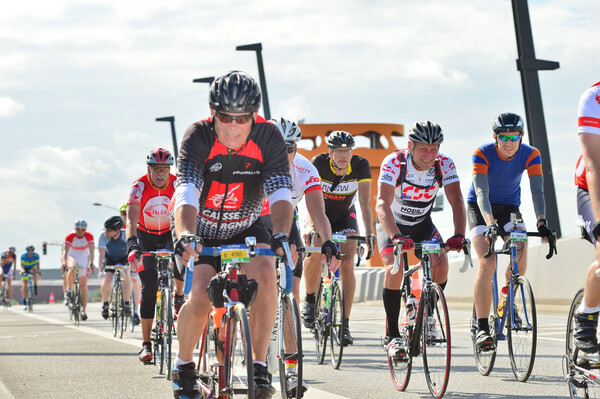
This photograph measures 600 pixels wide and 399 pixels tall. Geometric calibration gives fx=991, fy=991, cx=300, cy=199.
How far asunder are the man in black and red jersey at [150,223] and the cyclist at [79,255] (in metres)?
10.1

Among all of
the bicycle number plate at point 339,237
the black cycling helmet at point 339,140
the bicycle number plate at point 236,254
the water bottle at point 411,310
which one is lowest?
the water bottle at point 411,310

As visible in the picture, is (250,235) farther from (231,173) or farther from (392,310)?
(392,310)

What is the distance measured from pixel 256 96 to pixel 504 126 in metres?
3.58

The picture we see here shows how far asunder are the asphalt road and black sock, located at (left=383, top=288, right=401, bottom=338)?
451 millimetres

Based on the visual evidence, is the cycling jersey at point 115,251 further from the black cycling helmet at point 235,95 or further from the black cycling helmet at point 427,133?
the black cycling helmet at point 235,95

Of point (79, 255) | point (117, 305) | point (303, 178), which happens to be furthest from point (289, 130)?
point (79, 255)

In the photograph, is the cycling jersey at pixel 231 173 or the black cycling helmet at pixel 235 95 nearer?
the black cycling helmet at pixel 235 95

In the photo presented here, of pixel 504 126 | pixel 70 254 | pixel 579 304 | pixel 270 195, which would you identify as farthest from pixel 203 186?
pixel 70 254

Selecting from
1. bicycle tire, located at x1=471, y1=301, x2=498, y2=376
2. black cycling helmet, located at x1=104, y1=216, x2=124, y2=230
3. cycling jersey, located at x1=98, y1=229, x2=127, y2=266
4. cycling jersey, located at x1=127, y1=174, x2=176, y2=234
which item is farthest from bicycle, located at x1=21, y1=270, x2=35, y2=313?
bicycle tire, located at x1=471, y1=301, x2=498, y2=376

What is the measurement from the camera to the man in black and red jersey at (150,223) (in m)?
9.77

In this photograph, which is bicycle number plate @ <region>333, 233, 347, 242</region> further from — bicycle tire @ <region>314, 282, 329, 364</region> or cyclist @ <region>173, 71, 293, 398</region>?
cyclist @ <region>173, 71, 293, 398</region>

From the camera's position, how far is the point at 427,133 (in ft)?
25.8

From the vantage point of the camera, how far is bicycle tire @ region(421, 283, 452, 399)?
6.92 meters

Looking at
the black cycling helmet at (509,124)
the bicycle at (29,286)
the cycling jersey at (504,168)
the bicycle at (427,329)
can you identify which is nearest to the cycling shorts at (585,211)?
the bicycle at (427,329)
